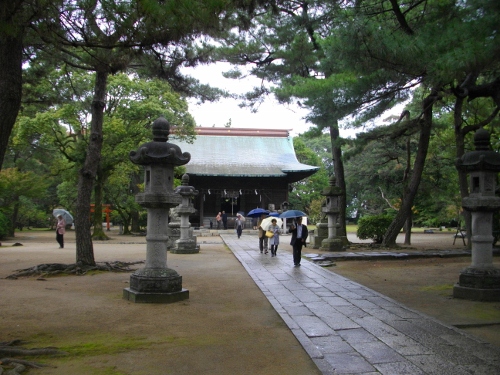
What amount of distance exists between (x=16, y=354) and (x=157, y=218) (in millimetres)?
3359

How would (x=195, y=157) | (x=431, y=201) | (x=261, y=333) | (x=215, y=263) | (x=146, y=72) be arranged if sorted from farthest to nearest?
(x=195, y=157), (x=431, y=201), (x=215, y=263), (x=146, y=72), (x=261, y=333)

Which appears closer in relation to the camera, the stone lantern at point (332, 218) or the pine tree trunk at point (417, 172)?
the pine tree trunk at point (417, 172)

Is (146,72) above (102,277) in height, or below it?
above

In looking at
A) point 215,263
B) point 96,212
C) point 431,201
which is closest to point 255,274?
point 215,263

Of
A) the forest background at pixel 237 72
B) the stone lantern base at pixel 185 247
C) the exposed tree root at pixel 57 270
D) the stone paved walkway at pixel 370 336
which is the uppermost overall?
the forest background at pixel 237 72

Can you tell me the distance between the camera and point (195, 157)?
33.0 m

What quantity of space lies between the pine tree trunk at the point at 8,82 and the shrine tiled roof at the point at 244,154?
2511 cm

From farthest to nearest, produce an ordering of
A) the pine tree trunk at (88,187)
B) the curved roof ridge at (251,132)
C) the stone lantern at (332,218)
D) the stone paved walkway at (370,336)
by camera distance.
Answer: the curved roof ridge at (251,132) → the stone lantern at (332,218) → the pine tree trunk at (88,187) → the stone paved walkway at (370,336)

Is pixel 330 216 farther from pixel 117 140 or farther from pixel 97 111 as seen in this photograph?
pixel 117 140

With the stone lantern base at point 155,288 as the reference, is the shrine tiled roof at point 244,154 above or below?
above

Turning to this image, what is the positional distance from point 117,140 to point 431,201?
61.5ft

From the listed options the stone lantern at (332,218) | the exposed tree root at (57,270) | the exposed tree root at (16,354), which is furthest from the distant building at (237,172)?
A: the exposed tree root at (16,354)

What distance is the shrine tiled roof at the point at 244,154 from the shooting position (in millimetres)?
30953

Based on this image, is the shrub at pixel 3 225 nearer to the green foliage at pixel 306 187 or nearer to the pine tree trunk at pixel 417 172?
the pine tree trunk at pixel 417 172
